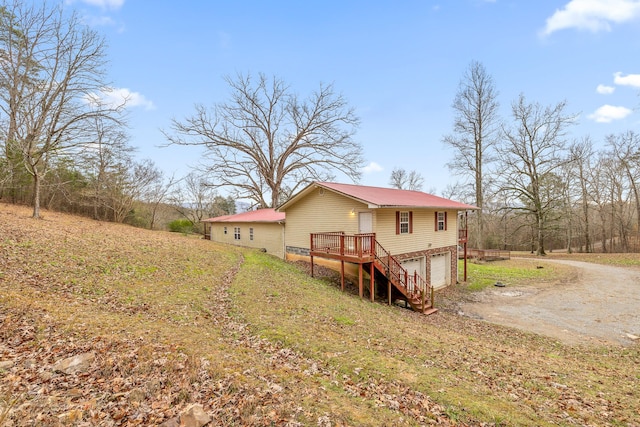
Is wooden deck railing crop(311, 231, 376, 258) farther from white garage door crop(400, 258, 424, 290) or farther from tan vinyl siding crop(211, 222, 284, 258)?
tan vinyl siding crop(211, 222, 284, 258)

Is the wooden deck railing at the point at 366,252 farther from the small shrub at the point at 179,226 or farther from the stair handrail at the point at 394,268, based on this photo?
the small shrub at the point at 179,226

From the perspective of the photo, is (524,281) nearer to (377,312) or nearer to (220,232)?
(377,312)

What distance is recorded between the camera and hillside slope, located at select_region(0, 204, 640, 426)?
3.77 m

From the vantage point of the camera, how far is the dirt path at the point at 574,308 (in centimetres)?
983

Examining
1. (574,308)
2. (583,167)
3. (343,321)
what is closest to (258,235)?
(343,321)

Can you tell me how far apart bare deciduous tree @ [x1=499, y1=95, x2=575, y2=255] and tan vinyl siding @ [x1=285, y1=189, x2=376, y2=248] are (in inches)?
849

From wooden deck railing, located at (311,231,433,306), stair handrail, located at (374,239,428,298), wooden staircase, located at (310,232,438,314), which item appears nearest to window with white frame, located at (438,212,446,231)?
wooden deck railing, located at (311,231,433,306)

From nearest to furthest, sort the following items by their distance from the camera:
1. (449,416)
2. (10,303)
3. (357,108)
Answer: (449,416) → (10,303) → (357,108)

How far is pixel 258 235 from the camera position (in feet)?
71.0

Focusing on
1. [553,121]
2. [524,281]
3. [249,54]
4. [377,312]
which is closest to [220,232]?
[249,54]

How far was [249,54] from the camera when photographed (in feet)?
84.1

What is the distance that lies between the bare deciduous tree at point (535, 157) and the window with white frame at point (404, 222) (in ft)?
62.5

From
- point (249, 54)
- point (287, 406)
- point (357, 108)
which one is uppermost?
point (249, 54)

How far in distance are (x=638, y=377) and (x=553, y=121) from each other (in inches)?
1036
